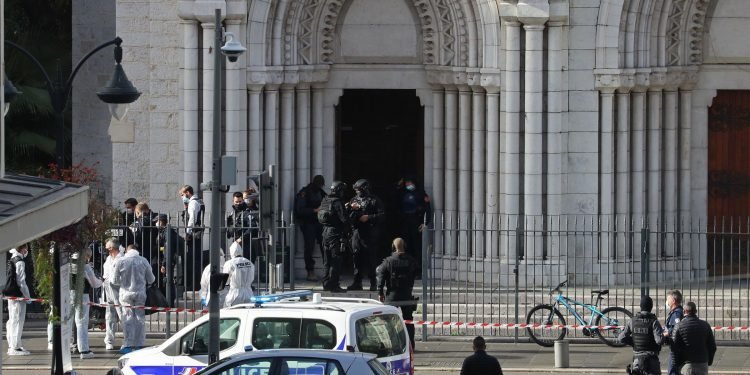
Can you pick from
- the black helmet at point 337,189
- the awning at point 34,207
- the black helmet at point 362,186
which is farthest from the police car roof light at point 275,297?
the black helmet at point 362,186

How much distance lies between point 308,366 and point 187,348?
9.90ft

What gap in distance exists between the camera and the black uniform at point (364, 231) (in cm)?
2712

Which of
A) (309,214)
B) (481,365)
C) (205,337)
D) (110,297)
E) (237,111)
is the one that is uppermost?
(237,111)

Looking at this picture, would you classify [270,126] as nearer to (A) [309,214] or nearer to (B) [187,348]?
(A) [309,214]

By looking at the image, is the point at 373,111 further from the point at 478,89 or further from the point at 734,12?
the point at 734,12

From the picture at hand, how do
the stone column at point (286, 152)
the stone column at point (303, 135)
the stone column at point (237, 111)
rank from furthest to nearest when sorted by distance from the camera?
the stone column at point (303, 135)
the stone column at point (286, 152)
the stone column at point (237, 111)

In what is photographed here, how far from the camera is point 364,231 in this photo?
89.3 feet

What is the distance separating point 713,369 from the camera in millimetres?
23688

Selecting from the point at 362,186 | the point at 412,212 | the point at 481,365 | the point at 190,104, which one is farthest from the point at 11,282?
the point at 481,365

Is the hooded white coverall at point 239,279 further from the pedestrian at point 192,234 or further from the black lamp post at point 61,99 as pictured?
the black lamp post at point 61,99

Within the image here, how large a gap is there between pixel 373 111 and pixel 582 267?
4.31m

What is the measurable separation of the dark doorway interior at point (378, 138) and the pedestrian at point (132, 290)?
5710 millimetres

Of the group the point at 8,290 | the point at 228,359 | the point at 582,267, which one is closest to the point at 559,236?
the point at 582,267

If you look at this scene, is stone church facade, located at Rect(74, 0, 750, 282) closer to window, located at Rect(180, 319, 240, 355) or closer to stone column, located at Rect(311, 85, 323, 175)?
stone column, located at Rect(311, 85, 323, 175)
